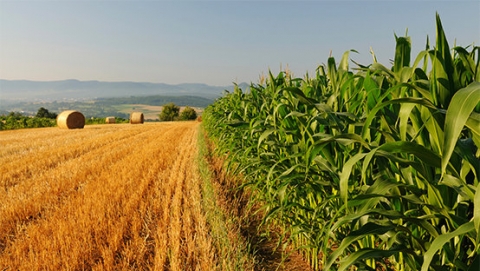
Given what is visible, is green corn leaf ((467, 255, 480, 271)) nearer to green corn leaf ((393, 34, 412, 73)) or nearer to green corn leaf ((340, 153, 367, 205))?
green corn leaf ((340, 153, 367, 205))

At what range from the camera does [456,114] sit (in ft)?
2.90

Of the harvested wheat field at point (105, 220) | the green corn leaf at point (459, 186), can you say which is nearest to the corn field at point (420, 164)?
the green corn leaf at point (459, 186)

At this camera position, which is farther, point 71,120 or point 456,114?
point 71,120

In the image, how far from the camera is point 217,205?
403cm

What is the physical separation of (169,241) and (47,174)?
4648mm

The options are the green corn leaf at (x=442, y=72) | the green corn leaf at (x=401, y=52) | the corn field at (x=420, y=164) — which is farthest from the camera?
the green corn leaf at (x=401, y=52)

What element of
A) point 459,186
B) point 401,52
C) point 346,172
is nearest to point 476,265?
point 459,186

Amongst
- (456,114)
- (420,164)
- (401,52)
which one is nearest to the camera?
(456,114)

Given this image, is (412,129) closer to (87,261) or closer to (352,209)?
(352,209)

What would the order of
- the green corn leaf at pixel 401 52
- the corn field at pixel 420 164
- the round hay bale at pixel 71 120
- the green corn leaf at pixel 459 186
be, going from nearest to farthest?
the corn field at pixel 420 164 → the green corn leaf at pixel 459 186 → the green corn leaf at pixel 401 52 → the round hay bale at pixel 71 120

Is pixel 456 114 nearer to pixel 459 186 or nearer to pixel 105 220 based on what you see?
pixel 459 186

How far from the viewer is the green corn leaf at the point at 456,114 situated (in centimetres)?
86

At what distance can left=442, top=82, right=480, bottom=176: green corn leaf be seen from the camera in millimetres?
860

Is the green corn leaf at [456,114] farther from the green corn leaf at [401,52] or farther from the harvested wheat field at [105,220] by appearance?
the harvested wheat field at [105,220]
